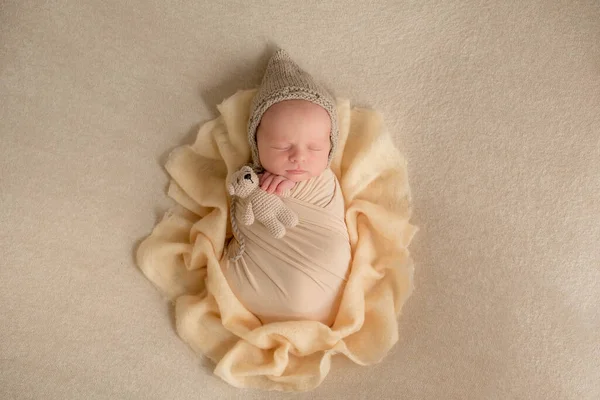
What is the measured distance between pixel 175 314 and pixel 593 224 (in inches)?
46.5

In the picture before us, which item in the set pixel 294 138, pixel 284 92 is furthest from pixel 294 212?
pixel 284 92

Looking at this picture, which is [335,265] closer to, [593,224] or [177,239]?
[177,239]

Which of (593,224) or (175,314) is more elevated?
(593,224)

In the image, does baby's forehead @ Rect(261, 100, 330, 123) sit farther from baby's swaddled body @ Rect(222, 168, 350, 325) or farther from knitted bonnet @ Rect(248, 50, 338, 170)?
baby's swaddled body @ Rect(222, 168, 350, 325)

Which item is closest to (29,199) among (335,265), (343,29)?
(335,265)

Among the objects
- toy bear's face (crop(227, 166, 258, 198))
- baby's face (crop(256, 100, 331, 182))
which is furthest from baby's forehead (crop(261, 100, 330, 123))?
toy bear's face (crop(227, 166, 258, 198))

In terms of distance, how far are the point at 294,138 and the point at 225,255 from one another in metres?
0.39

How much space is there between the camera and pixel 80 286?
1.47m

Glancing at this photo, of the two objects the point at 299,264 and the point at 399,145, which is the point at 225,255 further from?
the point at 399,145

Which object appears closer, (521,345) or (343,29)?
(521,345)

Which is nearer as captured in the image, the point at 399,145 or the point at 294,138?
the point at 294,138

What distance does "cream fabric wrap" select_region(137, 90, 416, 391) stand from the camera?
142 cm

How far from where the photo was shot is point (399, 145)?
1576 millimetres

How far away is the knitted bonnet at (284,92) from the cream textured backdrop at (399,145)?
104 millimetres
